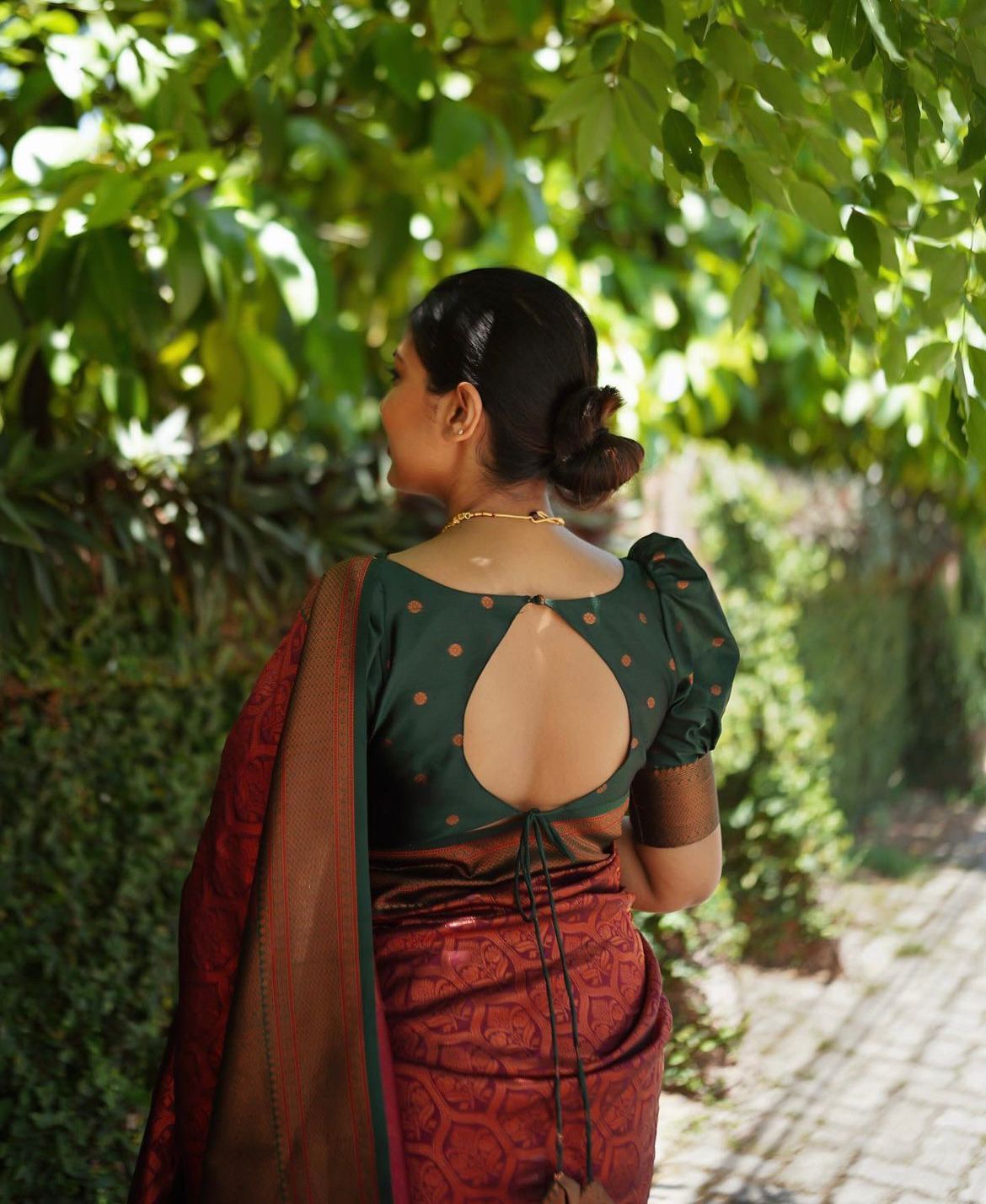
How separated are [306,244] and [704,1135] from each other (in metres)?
2.48

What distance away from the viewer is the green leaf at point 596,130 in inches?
83.7

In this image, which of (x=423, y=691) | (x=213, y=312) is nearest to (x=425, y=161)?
(x=213, y=312)

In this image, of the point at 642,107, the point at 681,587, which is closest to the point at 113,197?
the point at 642,107

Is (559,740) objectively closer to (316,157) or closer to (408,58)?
(408,58)

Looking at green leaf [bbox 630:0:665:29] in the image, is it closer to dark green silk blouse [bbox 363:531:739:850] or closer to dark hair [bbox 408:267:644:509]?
dark hair [bbox 408:267:644:509]

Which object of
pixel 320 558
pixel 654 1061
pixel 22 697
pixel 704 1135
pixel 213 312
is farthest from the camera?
pixel 704 1135

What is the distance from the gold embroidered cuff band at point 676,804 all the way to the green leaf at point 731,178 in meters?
0.86

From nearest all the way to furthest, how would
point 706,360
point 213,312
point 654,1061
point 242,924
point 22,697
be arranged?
point 242,924 → point 654,1061 → point 22,697 → point 213,312 → point 706,360

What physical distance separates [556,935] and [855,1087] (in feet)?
8.50

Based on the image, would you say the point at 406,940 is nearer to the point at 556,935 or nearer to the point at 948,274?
the point at 556,935

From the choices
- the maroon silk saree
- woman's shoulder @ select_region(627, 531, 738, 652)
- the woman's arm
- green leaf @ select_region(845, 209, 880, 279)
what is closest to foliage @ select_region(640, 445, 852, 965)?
green leaf @ select_region(845, 209, 880, 279)

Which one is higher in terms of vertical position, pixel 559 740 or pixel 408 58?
pixel 408 58

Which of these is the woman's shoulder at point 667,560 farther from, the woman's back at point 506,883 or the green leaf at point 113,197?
the green leaf at point 113,197

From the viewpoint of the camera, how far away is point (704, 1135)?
11.3ft
